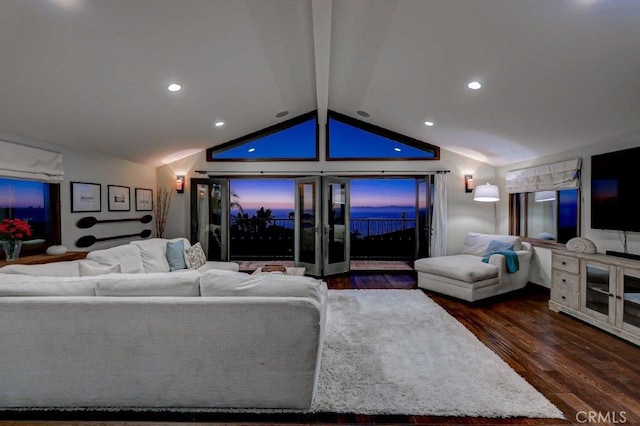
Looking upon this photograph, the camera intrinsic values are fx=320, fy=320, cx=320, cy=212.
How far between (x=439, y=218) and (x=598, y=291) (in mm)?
2846

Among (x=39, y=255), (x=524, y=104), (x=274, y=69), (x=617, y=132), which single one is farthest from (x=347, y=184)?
(x=39, y=255)

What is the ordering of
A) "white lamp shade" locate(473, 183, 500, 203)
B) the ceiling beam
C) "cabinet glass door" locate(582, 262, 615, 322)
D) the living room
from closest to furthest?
1. the living room
2. the ceiling beam
3. "cabinet glass door" locate(582, 262, 615, 322)
4. "white lamp shade" locate(473, 183, 500, 203)

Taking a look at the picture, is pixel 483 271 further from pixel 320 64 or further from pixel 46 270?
pixel 46 270

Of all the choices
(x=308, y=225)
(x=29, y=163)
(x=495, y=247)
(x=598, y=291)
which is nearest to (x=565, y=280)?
(x=598, y=291)

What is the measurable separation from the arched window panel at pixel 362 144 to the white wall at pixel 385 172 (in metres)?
0.14

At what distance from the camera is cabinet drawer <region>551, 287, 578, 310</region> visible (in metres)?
3.58

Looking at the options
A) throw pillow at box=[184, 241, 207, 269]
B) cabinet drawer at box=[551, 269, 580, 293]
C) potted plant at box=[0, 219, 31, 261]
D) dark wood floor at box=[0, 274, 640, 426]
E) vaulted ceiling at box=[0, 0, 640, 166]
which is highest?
vaulted ceiling at box=[0, 0, 640, 166]

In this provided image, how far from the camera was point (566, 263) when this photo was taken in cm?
369

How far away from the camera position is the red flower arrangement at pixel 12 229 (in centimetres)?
330

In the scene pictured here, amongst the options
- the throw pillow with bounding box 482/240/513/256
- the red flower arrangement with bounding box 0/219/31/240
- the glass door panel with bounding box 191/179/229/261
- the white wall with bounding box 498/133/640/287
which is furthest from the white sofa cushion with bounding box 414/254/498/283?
the red flower arrangement with bounding box 0/219/31/240

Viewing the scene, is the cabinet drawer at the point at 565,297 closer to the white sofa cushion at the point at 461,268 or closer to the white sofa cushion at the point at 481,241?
the white sofa cushion at the point at 461,268

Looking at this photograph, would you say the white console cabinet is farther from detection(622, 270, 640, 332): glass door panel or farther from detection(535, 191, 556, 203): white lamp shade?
detection(535, 191, 556, 203): white lamp shade

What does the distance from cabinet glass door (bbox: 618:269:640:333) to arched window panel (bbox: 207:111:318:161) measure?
466 cm

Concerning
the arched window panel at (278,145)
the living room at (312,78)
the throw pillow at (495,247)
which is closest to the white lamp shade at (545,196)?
the living room at (312,78)
